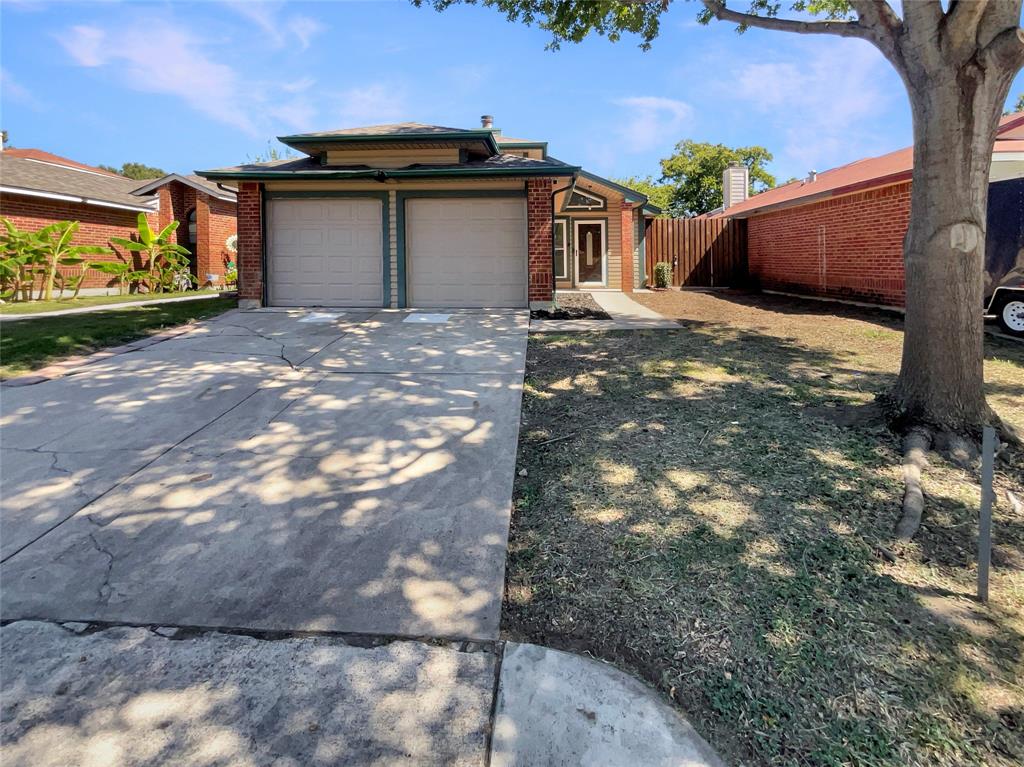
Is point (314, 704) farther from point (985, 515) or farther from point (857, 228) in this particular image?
point (857, 228)

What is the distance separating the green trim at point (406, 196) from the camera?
11.9m

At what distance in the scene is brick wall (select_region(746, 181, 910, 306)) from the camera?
12.3 meters

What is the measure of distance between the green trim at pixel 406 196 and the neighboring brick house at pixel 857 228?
7.51 m

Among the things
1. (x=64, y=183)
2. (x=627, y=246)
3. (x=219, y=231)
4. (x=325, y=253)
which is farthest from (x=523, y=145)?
(x=64, y=183)

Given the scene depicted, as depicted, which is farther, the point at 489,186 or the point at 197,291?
the point at 197,291

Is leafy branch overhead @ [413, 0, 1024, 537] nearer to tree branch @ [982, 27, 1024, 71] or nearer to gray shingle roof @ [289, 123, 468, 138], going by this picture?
tree branch @ [982, 27, 1024, 71]

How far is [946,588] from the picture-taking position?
2.83 metres

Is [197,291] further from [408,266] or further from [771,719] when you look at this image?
[771,719]

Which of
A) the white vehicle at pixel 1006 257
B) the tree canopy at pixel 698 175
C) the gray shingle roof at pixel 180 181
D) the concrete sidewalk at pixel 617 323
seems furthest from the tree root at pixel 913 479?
the tree canopy at pixel 698 175

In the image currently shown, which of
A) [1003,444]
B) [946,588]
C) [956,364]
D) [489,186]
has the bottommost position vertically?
[946,588]

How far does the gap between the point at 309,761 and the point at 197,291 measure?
70.2 feet

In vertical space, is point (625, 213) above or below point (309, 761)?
above

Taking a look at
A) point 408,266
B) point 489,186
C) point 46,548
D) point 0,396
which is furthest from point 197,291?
point 46,548

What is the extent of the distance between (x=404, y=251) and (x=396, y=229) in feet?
1.52
